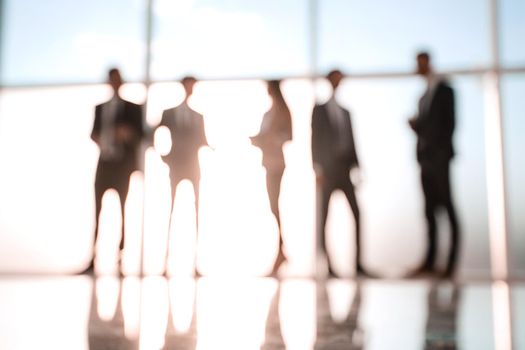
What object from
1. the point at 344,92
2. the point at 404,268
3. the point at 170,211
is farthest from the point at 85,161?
the point at 404,268

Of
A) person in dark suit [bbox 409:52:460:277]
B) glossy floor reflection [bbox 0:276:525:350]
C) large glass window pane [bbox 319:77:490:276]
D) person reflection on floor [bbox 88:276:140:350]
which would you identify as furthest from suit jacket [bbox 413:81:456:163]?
person reflection on floor [bbox 88:276:140:350]

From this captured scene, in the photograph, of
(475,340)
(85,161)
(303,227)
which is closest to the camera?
(475,340)

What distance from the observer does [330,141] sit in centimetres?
509

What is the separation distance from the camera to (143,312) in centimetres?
305

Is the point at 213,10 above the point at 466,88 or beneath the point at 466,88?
above

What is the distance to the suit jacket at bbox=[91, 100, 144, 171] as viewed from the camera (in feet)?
17.2

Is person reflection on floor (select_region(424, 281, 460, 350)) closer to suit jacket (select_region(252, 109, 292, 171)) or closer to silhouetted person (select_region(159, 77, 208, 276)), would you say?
suit jacket (select_region(252, 109, 292, 171))

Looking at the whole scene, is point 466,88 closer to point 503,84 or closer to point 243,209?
point 503,84

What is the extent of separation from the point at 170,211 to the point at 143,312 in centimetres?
225

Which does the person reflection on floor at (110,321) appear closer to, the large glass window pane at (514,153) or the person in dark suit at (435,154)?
the person in dark suit at (435,154)

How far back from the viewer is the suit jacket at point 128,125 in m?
5.25

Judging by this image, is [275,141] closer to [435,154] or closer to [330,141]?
[330,141]

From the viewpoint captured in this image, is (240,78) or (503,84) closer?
(503,84)

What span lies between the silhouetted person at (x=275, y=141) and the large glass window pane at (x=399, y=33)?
0.85m
